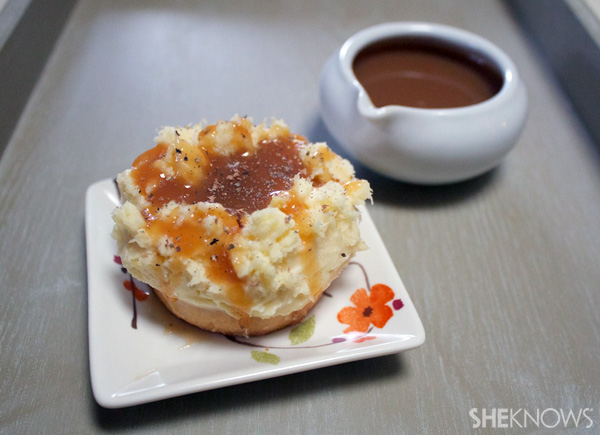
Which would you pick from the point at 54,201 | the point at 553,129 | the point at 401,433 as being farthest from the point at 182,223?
the point at 553,129

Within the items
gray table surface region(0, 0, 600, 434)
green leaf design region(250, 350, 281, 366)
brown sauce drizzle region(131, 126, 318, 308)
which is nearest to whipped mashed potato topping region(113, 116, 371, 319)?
brown sauce drizzle region(131, 126, 318, 308)

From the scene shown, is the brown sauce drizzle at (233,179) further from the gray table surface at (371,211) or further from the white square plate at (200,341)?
the gray table surface at (371,211)

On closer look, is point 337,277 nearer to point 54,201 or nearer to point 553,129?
point 54,201

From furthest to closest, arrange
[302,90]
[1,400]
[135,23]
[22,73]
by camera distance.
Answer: [135,23] < [302,90] < [22,73] < [1,400]

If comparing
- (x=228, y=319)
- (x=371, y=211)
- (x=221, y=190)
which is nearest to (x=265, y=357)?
(x=228, y=319)

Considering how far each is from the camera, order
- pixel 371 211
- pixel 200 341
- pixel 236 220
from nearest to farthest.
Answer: pixel 236 220, pixel 200 341, pixel 371 211

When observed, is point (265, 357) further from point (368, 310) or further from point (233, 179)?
point (233, 179)

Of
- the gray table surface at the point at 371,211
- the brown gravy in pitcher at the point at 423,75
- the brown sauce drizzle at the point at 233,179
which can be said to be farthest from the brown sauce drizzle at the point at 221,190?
the brown gravy in pitcher at the point at 423,75
